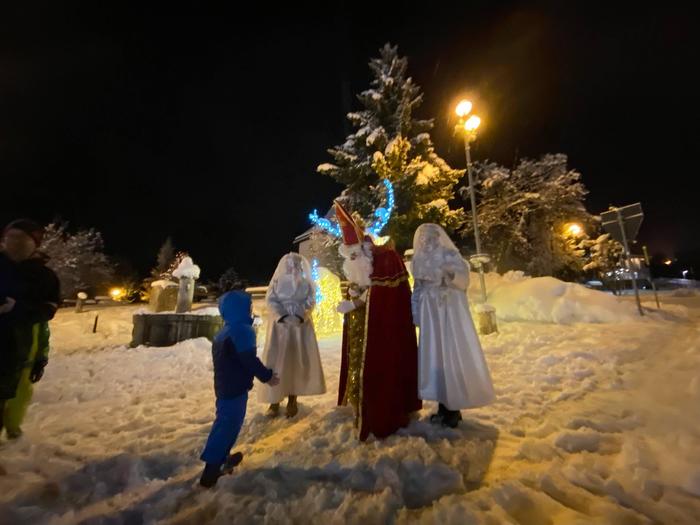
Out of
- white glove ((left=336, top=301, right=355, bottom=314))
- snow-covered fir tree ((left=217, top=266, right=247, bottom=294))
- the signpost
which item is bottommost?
white glove ((left=336, top=301, right=355, bottom=314))

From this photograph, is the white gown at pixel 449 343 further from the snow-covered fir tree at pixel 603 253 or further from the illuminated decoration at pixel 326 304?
Answer: the snow-covered fir tree at pixel 603 253

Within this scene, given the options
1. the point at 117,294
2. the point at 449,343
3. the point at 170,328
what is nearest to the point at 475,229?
the point at 449,343

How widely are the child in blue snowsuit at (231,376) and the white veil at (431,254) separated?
1944mm

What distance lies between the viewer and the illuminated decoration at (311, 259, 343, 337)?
1164 centimetres

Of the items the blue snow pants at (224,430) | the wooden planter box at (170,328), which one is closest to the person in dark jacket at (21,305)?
the blue snow pants at (224,430)

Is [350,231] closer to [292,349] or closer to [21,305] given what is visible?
[292,349]

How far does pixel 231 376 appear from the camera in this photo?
3.01 metres

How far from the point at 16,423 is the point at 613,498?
5.50 m

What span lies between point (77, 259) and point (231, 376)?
44.0m

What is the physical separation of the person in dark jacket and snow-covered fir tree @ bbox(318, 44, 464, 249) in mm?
12177

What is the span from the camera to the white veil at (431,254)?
12.7 feet

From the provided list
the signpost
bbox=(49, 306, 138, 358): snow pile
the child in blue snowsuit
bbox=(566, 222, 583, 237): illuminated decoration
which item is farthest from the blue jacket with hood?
bbox=(566, 222, 583, 237): illuminated decoration

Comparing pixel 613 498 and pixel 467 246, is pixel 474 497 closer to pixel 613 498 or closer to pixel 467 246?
pixel 613 498

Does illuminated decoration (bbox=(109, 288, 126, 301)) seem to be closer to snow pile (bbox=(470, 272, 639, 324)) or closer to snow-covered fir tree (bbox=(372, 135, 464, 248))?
snow-covered fir tree (bbox=(372, 135, 464, 248))
